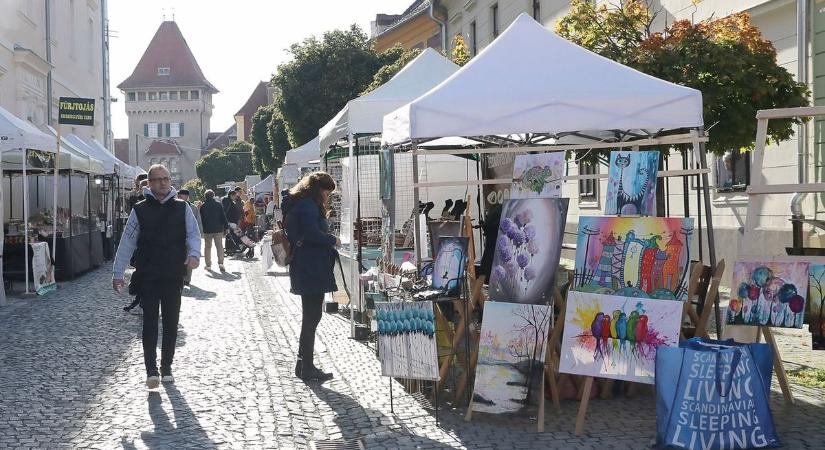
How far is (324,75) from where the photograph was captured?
34.5 meters

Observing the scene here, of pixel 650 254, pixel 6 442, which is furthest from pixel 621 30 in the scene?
pixel 6 442

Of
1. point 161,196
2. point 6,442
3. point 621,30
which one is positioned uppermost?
point 621,30

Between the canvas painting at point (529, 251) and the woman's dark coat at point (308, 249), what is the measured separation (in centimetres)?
182

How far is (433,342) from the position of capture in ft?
21.8

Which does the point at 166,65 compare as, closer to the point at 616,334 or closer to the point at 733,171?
the point at 733,171

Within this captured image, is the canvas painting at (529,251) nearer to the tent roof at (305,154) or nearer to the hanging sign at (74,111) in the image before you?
the tent roof at (305,154)

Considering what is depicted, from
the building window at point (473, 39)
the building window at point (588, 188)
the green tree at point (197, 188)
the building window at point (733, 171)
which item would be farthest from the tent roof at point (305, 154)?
the green tree at point (197, 188)

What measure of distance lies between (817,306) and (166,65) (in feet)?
372

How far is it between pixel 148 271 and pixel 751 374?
449cm

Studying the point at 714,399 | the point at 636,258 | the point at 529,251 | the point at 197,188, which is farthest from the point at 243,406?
the point at 197,188

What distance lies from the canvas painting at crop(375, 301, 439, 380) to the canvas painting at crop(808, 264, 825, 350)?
241 centimetres

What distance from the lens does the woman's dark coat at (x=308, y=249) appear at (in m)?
7.98

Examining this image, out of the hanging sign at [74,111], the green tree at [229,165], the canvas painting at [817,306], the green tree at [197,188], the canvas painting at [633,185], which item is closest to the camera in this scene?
the canvas painting at [817,306]

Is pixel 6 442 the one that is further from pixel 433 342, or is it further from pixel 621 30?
pixel 621 30
